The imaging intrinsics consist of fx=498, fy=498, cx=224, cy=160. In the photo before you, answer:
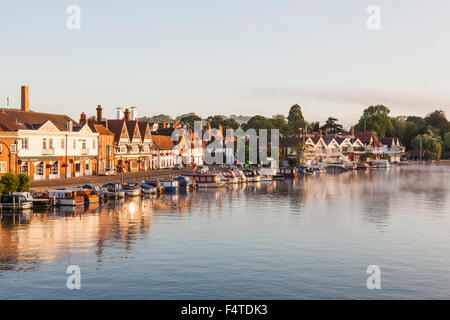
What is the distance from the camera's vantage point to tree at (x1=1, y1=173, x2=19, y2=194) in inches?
2485

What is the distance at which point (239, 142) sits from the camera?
16450 centimetres

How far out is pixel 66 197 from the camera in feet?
216

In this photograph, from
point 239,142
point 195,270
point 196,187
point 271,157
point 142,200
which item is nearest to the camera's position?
point 195,270

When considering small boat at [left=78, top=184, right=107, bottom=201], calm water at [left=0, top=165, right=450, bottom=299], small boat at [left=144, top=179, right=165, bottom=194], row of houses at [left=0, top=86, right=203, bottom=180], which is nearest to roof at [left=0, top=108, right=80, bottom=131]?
row of houses at [left=0, top=86, right=203, bottom=180]

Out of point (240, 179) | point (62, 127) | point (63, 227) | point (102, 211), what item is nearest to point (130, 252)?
point (63, 227)

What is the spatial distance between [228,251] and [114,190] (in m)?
38.4

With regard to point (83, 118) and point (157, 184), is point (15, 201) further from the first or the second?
point (83, 118)

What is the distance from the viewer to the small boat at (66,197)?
65562 mm

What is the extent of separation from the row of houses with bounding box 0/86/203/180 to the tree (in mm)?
12116

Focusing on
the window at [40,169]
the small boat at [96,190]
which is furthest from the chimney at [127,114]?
the small boat at [96,190]

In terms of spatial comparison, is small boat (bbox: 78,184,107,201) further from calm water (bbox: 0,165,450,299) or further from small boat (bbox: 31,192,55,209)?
small boat (bbox: 31,192,55,209)

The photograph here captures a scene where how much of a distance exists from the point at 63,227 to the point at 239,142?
381 ft

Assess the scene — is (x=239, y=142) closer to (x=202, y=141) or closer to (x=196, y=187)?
(x=202, y=141)

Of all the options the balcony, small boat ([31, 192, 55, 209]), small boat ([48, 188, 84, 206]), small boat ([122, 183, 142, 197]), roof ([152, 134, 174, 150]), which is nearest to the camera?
small boat ([31, 192, 55, 209])
